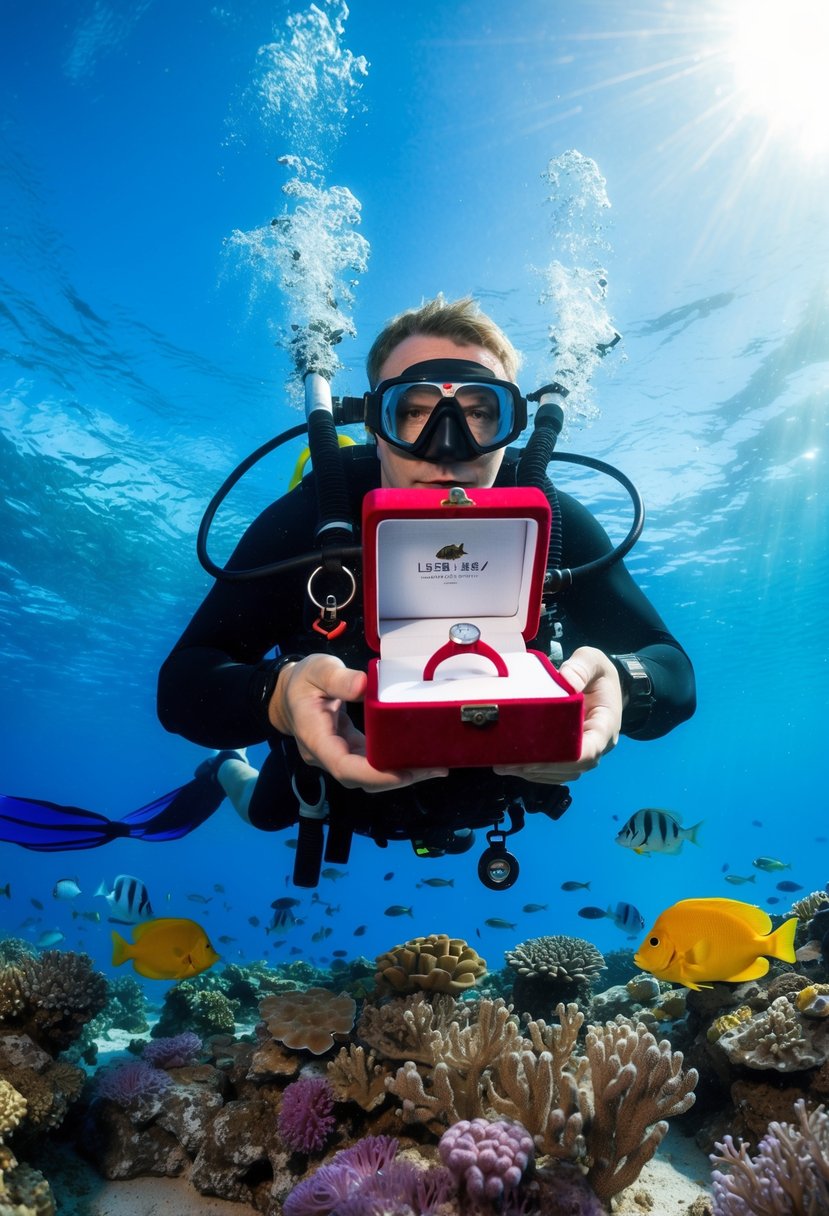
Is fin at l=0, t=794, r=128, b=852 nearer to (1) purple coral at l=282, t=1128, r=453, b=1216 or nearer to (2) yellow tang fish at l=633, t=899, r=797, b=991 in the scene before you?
(1) purple coral at l=282, t=1128, r=453, b=1216

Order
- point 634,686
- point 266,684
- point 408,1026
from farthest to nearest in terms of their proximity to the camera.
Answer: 1. point 408,1026
2. point 634,686
3. point 266,684

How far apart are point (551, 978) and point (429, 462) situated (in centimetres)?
563

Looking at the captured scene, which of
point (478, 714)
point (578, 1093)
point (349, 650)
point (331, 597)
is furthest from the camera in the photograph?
point (578, 1093)

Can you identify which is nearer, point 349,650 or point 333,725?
point 333,725

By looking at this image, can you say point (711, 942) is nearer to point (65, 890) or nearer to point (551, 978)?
point (551, 978)

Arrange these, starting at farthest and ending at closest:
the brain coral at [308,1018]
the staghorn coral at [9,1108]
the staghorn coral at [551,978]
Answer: the staghorn coral at [551,978], the brain coral at [308,1018], the staghorn coral at [9,1108]

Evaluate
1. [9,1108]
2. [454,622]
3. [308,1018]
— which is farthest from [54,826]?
[454,622]

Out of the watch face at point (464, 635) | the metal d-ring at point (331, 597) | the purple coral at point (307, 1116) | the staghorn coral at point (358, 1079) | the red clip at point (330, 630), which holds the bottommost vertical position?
the purple coral at point (307, 1116)

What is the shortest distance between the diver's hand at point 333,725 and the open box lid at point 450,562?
0.25m

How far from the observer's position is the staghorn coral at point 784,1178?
224cm

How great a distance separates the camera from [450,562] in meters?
2.10

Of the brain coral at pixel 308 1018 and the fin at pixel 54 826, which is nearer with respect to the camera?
the brain coral at pixel 308 1018

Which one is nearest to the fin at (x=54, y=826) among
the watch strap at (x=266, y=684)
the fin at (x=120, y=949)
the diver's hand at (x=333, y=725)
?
the fin at (x=120, y=949)

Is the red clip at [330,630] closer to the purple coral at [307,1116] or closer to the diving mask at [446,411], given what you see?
the diving mask at [446,411]
